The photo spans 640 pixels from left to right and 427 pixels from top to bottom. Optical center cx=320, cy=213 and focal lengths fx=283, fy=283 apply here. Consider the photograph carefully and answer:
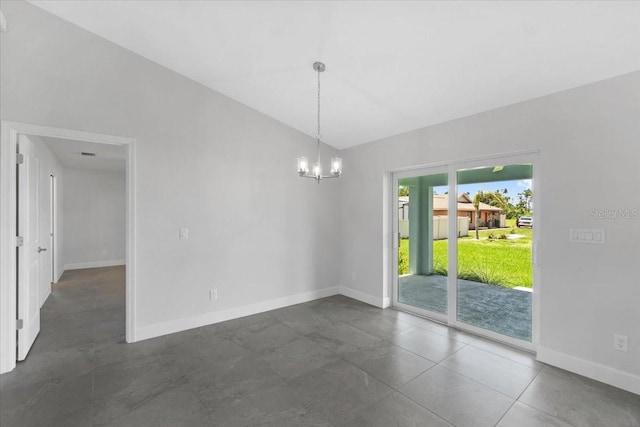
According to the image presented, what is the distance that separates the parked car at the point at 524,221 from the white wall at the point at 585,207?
14 centimetres

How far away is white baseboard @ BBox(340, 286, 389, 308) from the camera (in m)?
4.52

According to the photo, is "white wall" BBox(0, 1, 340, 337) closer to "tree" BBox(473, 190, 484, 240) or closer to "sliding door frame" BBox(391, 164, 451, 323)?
"sliding door frame" BBox(391, 164, 451, 323)

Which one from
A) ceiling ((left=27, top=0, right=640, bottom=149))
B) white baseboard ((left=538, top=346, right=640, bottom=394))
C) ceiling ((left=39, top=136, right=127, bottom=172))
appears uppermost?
ceiling ((left=27, top=0, right=640, bottom=149))

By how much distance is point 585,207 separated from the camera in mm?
2645

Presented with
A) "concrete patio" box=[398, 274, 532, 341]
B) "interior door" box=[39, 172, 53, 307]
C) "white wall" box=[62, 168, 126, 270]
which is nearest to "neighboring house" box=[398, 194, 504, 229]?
"concrete patio" box=[398, 274, 532, 341]

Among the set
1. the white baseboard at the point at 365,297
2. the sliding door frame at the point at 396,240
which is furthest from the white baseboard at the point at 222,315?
the sliding door frame at the point at 396,240

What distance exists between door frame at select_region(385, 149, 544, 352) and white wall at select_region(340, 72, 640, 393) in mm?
84

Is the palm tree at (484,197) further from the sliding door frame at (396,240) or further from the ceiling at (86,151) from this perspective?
the ceiling at (86,151)

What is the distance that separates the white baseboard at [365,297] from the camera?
178 inches

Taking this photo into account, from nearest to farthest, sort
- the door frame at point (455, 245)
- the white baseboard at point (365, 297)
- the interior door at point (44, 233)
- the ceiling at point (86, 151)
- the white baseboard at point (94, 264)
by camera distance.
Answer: the door frame at point (455, 245), the interior door at point (44, 233), the white baseboard at point (365, 297), the ceiling at point (86, 151), the white baseboard at point (94, 264)

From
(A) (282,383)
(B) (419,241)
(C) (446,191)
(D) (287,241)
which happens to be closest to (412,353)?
(A) (282,383)

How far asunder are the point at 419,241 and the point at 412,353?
5.72 feet

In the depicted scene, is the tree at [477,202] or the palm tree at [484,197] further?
the tree at [477,202]

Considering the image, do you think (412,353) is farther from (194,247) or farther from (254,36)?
(254,36)
